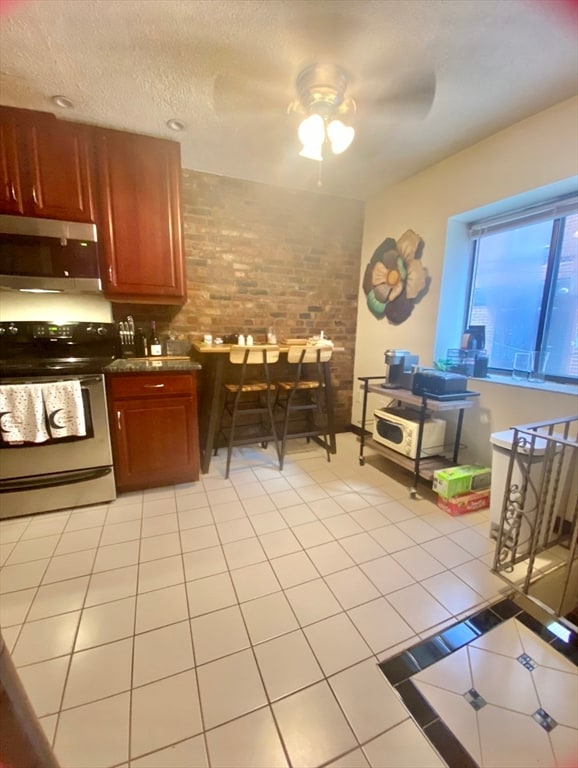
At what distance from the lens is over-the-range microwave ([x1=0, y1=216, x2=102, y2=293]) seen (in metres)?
2.05

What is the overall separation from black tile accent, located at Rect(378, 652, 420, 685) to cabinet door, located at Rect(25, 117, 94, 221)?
2917mm

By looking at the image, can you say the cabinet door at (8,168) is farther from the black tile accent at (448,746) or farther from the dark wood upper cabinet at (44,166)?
the black tile accent at (448,746)

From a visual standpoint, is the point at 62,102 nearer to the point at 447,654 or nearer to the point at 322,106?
the point at 322,106

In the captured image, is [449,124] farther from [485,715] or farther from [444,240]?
[485,715]

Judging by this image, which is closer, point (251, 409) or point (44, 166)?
point (44, 166)

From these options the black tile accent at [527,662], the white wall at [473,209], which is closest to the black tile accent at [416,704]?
the black tile accent at [527,662]

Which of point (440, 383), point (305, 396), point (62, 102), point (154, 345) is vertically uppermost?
point (62, 102)

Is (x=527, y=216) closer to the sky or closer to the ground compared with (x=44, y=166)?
closer to the ground

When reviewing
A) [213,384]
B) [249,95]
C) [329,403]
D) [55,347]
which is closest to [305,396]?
[329,403]

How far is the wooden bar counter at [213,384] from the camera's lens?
8.65 ft

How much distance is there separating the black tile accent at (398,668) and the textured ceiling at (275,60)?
2527 millimetres

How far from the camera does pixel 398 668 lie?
3.99 feet

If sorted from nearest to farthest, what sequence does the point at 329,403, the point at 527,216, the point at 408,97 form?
the point at 408,97
the point at 527,216
the point at 329,403

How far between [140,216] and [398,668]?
2.88m
